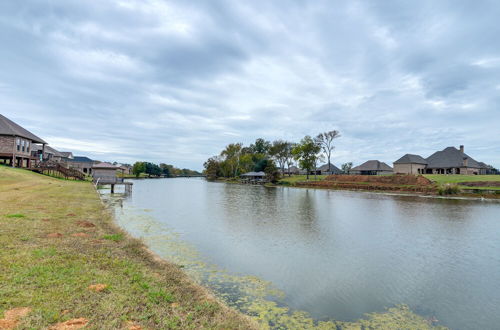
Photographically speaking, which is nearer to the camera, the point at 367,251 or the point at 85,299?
the point at 85,299

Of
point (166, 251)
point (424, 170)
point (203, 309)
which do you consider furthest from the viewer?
point (424, 170)

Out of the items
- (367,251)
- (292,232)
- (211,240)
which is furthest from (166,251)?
(367,251)

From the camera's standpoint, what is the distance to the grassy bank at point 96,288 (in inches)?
207

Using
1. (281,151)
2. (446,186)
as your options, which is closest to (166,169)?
(281,151)

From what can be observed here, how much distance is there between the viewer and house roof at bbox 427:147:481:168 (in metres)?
64.5

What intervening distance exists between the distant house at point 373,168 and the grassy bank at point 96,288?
83.7m

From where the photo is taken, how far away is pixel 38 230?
36.1ft

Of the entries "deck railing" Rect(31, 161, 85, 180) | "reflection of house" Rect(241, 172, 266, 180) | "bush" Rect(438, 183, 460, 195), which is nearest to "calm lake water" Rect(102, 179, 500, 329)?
"bush" Rect(438, 183, 460, 195)

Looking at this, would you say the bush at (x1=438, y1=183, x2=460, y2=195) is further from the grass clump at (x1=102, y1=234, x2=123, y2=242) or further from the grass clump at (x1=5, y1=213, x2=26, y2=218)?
the grass clump at (x1=5, y1=213, x2=26, y2=218)

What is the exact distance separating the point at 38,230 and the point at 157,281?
275 inches

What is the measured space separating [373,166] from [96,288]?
87.6 m

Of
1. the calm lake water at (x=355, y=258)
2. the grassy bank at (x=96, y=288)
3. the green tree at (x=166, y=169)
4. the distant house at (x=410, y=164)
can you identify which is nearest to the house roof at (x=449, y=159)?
the distant house at (x=410, y=164)

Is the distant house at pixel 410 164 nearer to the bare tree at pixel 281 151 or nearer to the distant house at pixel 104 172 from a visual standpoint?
the bare tree at pixel 281 151

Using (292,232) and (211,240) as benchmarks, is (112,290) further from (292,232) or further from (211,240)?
(292,232)
